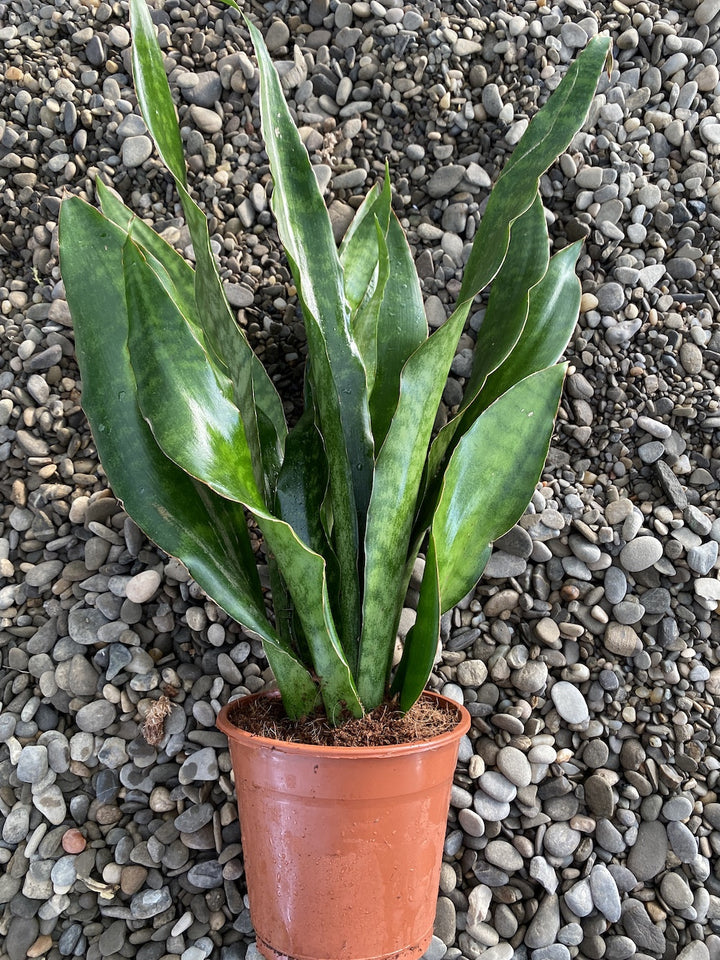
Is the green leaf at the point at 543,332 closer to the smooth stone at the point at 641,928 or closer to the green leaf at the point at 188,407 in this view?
the green leaf at the point at 188,407

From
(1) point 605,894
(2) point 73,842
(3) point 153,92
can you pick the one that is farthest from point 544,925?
(3) point 153,92

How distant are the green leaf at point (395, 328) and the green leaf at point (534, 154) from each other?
7 cm

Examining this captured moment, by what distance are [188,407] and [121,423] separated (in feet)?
0.28

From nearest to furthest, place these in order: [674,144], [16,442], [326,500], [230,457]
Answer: [230,457] < [326,500] < [16,442] < [674,144]

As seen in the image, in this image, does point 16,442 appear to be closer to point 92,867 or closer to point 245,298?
point 245,298

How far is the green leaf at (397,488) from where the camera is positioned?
0.68m

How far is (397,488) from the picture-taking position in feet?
2.27

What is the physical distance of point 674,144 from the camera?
104cm

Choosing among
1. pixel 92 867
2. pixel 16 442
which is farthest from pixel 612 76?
pixel 92 867

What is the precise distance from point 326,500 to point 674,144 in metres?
0.73

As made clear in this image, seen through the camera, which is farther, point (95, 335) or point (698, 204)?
point (698, 204)

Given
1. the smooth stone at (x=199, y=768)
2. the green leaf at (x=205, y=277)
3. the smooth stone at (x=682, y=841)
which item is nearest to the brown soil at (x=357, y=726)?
the smooth stone at (x=199, y=768)

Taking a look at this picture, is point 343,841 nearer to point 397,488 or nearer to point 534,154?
point 397,488

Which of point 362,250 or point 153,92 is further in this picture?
point 362,250
